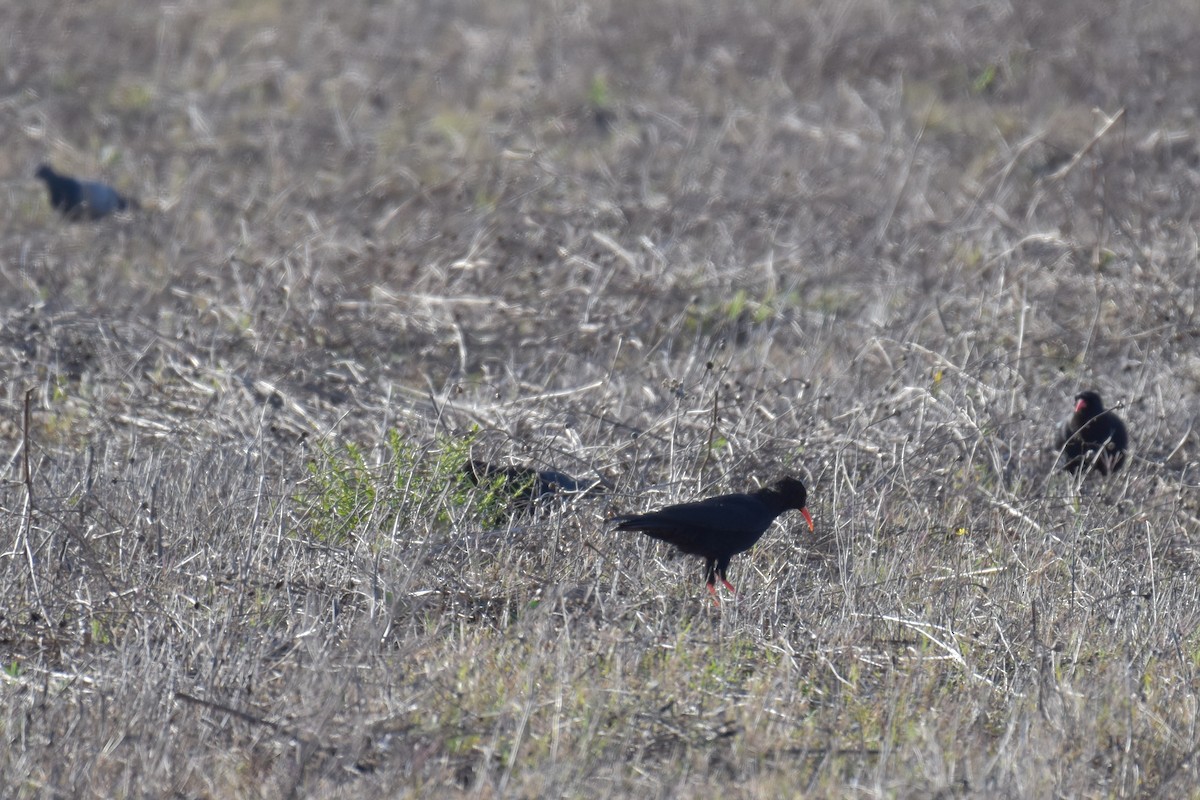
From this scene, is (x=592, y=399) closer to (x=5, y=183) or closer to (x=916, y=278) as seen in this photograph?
(x=916, y=278)

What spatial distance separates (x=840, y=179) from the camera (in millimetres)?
12891

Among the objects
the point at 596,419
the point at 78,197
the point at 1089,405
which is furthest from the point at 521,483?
the point at 78,197

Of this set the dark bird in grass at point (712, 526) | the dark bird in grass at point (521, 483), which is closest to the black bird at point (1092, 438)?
the dark bird in grass at point (712, 526)

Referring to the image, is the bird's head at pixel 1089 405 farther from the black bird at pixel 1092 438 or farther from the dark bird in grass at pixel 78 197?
the dark bird in grass at pixel 78 197

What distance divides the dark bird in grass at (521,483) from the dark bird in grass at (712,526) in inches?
20.4

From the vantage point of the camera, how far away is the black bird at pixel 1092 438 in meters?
7.18

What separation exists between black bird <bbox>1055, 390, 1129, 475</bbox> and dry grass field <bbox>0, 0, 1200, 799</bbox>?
0.16 meters

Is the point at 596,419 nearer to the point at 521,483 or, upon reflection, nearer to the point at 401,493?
the point at 521,483

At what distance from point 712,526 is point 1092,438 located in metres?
2.83

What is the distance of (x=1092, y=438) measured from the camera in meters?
7.32

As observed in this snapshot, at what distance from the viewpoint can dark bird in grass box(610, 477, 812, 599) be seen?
542 centimetres

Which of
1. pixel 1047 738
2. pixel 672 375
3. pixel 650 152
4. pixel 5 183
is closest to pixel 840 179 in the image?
pixel 650 152

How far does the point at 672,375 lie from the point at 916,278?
321 cm

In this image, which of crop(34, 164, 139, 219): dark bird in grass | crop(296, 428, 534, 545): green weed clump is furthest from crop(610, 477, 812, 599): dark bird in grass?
crop(34, 164, 139, 219): dark bird in grass
